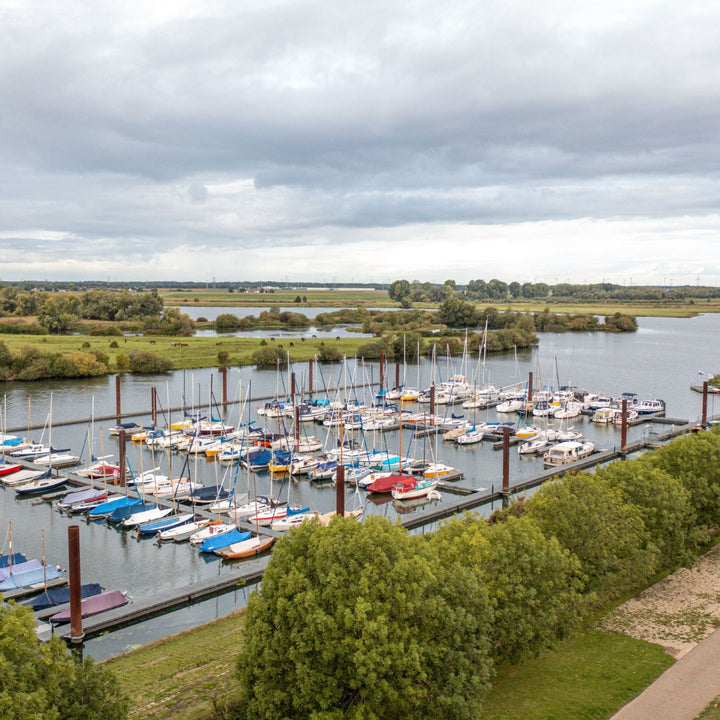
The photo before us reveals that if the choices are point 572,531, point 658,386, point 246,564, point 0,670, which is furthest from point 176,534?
point 658,386

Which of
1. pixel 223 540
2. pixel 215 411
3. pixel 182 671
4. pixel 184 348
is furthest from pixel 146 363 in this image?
pixel 182 671

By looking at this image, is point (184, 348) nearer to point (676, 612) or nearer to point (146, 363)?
point (146, 363)

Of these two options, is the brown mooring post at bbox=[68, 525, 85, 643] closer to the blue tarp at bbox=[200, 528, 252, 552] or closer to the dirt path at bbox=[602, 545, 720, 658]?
the blue tarp at bbox=[200, 528, 252, 552]

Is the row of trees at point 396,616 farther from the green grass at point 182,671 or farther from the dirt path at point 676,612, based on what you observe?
the dirt path at point 676,612

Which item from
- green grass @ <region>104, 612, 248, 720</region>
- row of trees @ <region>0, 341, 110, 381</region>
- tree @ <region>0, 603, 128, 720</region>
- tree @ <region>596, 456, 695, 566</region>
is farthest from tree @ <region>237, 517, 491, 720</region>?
row of trees @ <region>0, 341, 110, 381</region>

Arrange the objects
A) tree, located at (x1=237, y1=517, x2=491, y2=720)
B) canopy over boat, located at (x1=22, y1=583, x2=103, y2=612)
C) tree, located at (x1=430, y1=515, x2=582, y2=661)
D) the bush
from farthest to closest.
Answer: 1. the bush
2. canopy over boat, located at (x1=22, y1=583, x2=103, y2=612)
3. tree, located at (x1=430, y1=515, x2=582, y2=661)
4. tree, located at (x1=237, y1=517, x2=491, y2=720)

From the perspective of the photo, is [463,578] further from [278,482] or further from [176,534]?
[278,482]
